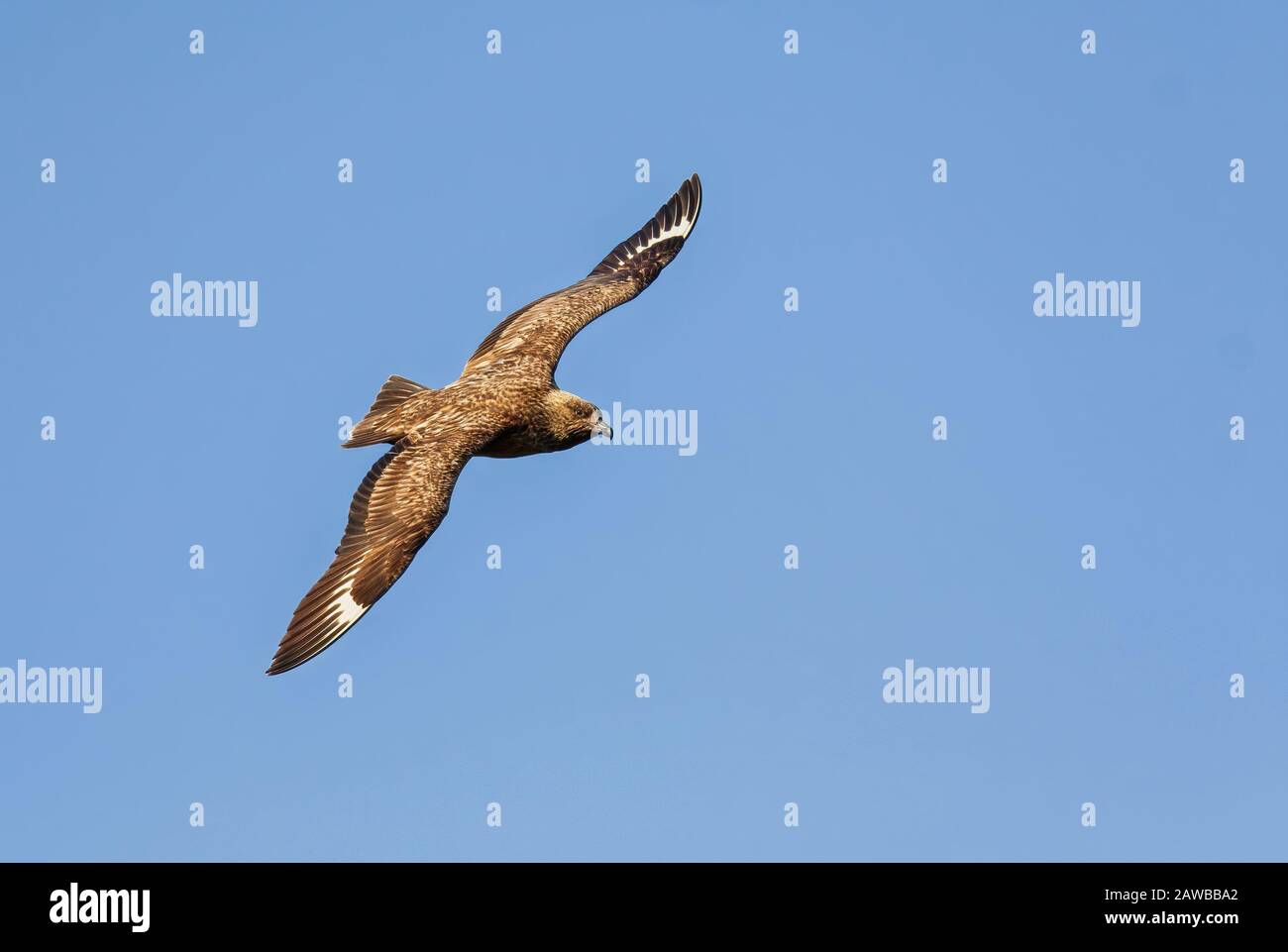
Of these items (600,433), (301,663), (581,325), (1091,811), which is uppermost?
(581,325)

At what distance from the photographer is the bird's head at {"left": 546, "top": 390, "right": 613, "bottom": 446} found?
22000mm

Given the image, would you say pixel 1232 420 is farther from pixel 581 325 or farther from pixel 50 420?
pixel 50 420

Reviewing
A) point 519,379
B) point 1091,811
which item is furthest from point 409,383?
point 1091,811

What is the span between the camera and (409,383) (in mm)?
22250

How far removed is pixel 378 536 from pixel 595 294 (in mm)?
6473

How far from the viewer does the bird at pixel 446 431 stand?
19094 mm

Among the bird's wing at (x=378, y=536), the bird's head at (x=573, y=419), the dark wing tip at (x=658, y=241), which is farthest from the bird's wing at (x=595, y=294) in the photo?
the bird's wing at (x=378, y=536)

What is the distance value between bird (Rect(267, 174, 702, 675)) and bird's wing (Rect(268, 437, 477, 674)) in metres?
0.01

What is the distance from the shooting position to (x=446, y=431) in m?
20.8

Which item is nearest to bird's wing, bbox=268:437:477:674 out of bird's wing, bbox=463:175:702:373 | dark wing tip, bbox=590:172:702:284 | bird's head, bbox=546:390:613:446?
bird's head, bbox=546:390:613:446

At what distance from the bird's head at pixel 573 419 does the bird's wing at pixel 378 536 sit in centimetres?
157

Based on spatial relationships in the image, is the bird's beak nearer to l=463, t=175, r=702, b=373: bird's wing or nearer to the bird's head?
the bird's head
